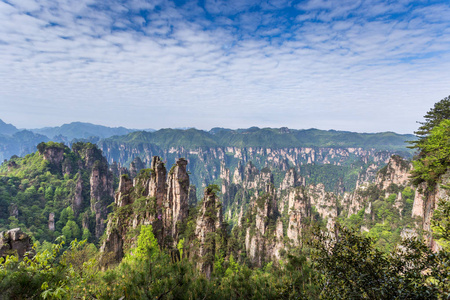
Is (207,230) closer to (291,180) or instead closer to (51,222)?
(51,222)

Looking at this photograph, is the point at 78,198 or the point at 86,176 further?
the point at 86,176

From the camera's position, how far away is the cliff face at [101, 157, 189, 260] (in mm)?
27453

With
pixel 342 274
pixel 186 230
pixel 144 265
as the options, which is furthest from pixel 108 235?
pixel 342 274

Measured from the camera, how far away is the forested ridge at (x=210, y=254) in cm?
593

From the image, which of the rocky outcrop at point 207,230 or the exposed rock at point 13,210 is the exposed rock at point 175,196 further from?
the exposed rock at point 13,210

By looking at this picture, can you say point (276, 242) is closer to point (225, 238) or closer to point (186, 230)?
point (225, 238)

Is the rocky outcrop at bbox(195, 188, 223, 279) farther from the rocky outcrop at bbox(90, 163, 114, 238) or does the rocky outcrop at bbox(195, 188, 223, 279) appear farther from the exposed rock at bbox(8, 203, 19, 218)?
the exposed rock at bbox(8, 203, 19, 218)

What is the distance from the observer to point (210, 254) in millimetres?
26578

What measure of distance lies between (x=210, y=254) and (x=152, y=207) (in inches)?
416

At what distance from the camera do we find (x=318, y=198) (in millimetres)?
98312

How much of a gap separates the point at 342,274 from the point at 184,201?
1051 inches

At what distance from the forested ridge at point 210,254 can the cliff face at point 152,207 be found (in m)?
0.22

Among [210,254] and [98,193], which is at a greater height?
[210,254]

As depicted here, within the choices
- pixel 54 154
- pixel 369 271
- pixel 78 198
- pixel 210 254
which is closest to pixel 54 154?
pixel 54 154
